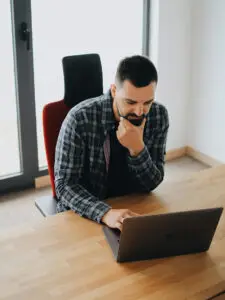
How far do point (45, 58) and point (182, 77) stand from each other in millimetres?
1190

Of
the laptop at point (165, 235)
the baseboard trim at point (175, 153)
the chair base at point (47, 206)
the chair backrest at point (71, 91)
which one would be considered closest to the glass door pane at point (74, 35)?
the baseboard trim at point (175, 153)

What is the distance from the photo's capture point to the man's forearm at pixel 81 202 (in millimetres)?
1560

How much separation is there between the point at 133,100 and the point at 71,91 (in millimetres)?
400

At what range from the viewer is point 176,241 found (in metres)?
1.37

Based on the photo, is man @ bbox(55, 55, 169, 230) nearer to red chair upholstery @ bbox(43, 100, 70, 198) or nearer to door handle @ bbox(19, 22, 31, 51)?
red chair upholstery @ bbox(43, 100, 70, 198)

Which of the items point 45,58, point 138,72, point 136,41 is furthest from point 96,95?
point 136,41

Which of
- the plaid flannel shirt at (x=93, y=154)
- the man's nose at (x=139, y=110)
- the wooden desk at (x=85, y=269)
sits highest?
the man's nose at (x=139, y=110)

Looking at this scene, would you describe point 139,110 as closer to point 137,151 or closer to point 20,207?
point 137,151

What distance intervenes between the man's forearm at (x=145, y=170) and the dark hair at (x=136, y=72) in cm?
27

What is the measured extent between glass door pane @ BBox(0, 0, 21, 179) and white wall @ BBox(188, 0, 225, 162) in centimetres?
151

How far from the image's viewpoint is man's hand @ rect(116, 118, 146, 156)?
1719mm

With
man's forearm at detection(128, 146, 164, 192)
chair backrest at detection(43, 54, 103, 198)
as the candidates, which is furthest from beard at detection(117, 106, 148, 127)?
chair backrest at detection(43, 54, 103, 198)

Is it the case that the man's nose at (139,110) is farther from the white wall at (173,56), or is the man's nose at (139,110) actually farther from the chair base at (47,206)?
the white wall at (173,56)

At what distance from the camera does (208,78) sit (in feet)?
12.1
